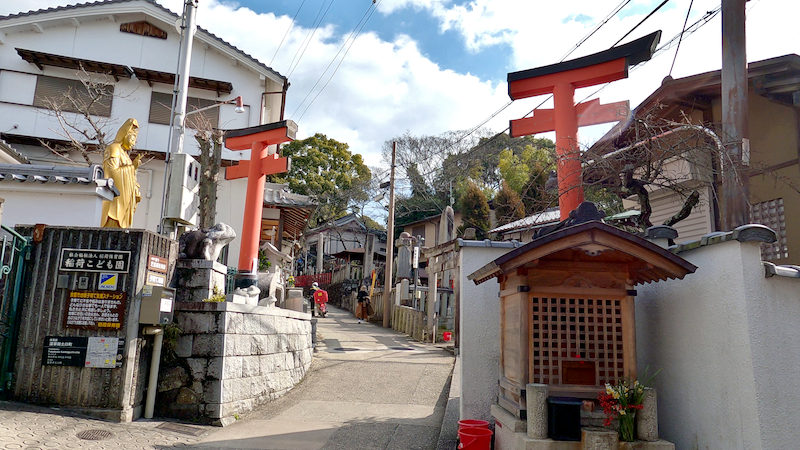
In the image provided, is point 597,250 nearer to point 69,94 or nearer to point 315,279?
point 69,94

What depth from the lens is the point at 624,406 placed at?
5.57 m

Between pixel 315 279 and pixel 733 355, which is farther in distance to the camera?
pixel 315 279

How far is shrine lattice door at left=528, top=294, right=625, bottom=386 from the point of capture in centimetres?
607

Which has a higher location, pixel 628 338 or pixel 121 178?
pixel 121 178

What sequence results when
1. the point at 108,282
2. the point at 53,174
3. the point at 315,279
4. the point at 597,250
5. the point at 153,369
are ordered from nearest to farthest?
the point at 597,250 → the point at 108,282 → the point at 153,369 → the point at 53,174 → the point at 315,279

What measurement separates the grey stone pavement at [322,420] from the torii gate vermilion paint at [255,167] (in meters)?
3.33

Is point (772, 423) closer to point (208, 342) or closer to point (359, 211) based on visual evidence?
Answer: point (208, 342)

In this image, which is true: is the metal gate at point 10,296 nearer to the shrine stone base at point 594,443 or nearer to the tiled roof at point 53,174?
the tiled roof at point 53,174

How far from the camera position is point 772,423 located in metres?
4.96

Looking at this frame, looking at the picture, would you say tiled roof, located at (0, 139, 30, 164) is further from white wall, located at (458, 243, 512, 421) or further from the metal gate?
white wall, located at (458, 243, 512, 421)

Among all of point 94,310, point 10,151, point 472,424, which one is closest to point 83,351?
point 94,310

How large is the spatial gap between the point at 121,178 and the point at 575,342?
8291 millimetres

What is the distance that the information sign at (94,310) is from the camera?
754 centimetres

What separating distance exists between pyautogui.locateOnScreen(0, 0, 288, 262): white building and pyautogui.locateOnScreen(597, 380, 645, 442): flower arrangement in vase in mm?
16331
